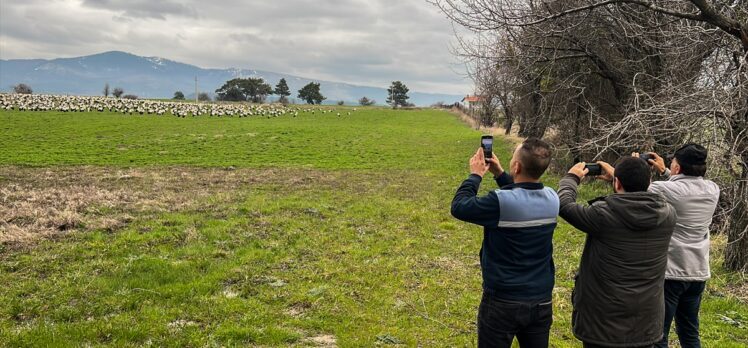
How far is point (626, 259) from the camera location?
3.42m

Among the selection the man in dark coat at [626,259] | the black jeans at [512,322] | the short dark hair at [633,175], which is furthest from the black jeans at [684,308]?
the black jeans at [512,322]

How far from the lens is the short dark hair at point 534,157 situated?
3.33 meters

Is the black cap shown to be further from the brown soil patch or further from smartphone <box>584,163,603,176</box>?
the brown soil patch

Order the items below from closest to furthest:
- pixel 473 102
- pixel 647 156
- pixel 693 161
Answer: pixel 693 161
pixel 647 156
pixel 473 102

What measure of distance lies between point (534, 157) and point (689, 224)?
204 centimetres

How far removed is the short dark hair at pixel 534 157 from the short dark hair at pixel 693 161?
1839 millimetres

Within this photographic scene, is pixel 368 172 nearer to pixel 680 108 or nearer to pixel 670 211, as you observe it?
pixel 680 108

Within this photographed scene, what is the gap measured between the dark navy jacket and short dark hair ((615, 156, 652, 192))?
0.54 meters

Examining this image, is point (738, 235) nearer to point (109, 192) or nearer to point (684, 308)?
point (684, 308)

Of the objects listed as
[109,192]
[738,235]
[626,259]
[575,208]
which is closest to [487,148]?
[575,208]

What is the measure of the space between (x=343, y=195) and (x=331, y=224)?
170 inches

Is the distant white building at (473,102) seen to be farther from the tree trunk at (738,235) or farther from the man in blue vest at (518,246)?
the man in blue vest at (518,246)

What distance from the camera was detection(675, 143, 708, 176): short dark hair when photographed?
427 centimetres

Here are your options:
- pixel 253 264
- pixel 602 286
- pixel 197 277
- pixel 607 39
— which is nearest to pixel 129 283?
pixel 197 277
